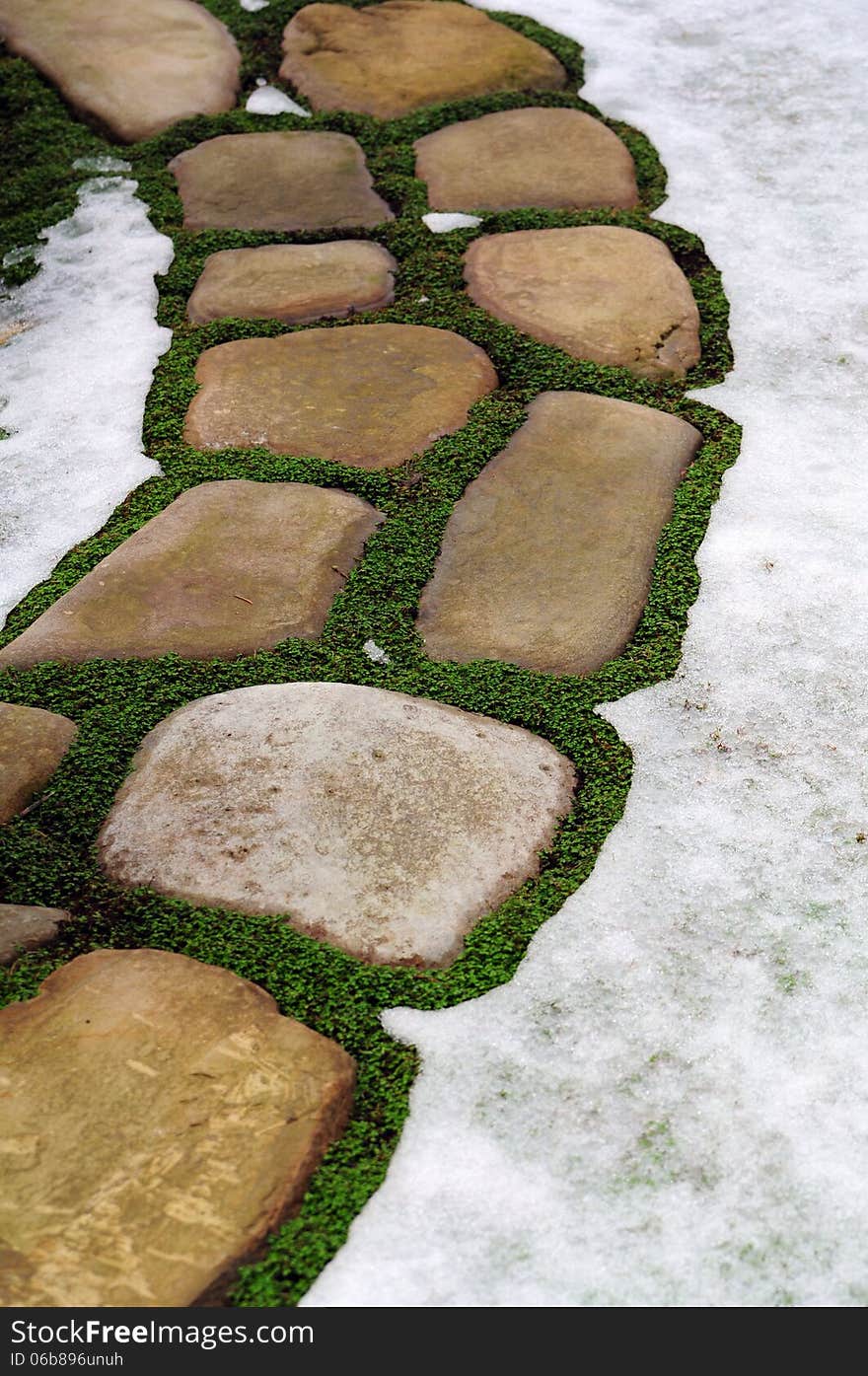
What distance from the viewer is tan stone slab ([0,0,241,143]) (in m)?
3.53

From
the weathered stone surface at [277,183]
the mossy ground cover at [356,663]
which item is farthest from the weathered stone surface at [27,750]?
the weathered stone surface at [277,183]

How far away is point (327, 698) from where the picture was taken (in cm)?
197

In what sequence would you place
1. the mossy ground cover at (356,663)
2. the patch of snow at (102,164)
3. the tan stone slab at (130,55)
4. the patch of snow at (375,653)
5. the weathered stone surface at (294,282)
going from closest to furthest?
the mossy ground cover at (356,663)
the patch of snow at (375,653)
the weathered stone surface at (294,282)
the patch of snow at (102,164)
the tan stone slab at (130,55)

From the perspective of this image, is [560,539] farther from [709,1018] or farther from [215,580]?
[709,1018]

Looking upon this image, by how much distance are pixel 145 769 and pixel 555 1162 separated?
801 millimetres

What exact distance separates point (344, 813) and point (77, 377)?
55.2 inches

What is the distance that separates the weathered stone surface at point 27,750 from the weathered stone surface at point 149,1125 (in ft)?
1.03

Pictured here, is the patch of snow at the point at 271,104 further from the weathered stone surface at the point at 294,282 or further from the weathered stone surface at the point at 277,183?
the weathered stone surface at the point at 294,282

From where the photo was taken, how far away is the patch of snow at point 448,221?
10.2 ft

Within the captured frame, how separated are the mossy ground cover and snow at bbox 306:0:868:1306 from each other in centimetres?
4

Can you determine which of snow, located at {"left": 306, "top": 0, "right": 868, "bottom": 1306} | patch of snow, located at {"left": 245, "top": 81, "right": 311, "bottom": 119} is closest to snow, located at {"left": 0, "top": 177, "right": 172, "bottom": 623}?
patch of snow, located at {"left": 245, "top": 81, "right": 311, "bottom": 119}

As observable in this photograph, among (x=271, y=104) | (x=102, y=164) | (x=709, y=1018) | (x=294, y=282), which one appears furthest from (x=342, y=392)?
(x=709, y=1018)

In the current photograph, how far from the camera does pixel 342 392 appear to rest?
2.65m
